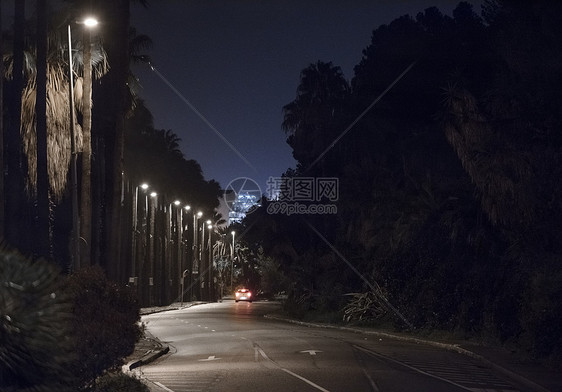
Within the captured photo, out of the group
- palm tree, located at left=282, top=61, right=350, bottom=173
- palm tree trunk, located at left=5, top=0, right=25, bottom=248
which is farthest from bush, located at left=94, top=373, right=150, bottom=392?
palm tree, located at left=282, top=61, right=350, bottom=173

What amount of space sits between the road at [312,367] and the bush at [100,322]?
6.01ft

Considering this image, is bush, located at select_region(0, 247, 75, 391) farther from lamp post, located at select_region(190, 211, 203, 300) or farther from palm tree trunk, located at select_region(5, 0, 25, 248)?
lamp post, located at select_region(190, 211, 203, 300)

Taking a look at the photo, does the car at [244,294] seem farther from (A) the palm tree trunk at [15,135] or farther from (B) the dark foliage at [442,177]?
(A) the palm tree trunk at [15,135]

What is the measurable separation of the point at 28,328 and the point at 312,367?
543 inches

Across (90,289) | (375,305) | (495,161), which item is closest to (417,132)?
(375,305)

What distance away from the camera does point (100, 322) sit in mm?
15195

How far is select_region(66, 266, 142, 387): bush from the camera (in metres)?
12.7

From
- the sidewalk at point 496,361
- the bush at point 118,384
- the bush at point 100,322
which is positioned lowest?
the sidewalk at point 496,361

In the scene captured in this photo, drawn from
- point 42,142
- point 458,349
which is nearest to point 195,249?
point 458,349

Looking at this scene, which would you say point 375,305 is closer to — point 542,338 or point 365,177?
point 365,177

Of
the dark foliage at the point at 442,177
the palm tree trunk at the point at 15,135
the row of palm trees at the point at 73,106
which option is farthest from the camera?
the row of palm trees at the point at 73,106

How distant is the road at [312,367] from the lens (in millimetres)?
17594

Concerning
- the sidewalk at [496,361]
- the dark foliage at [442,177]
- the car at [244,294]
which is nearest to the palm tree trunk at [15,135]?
the sidewalk at [496,361]

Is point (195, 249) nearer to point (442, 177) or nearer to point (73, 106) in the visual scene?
point (442, 177)
